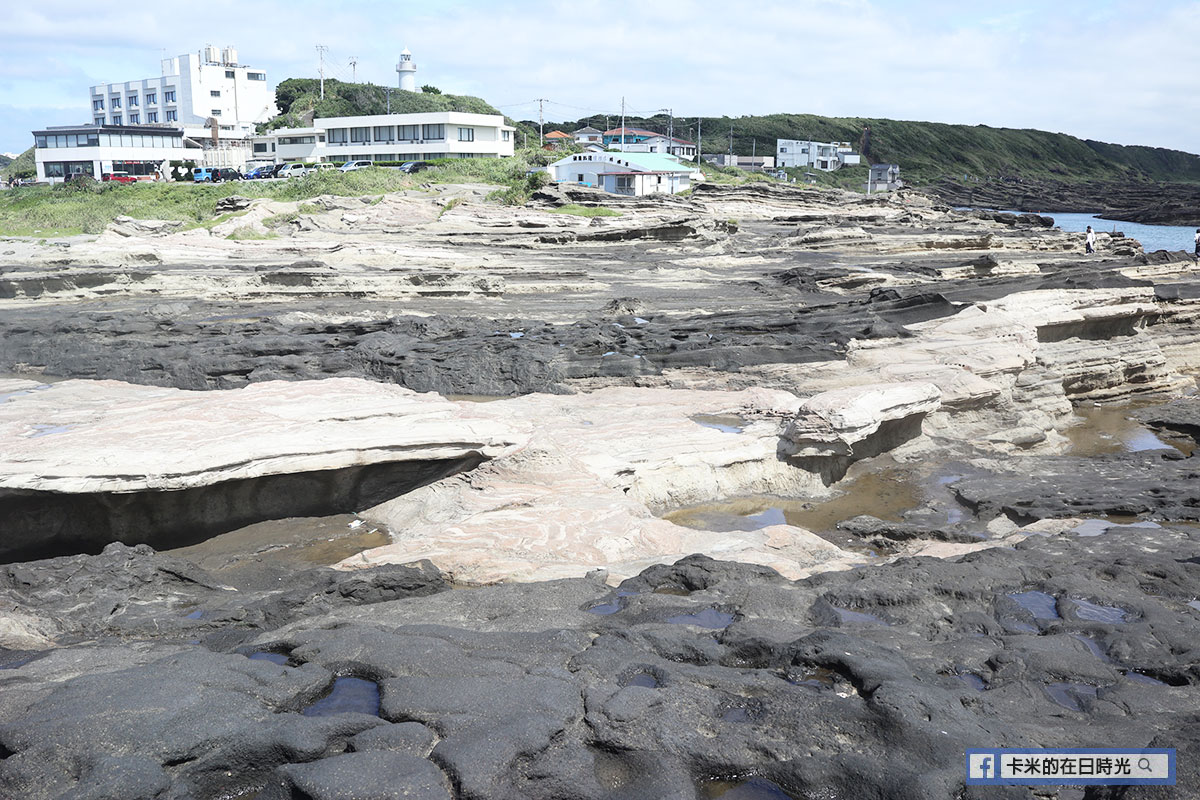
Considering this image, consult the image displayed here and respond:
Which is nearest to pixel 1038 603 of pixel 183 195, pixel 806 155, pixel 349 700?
pixel 349 700

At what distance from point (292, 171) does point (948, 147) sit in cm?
9483

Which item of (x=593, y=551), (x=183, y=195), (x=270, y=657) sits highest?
(x=183, y=195)

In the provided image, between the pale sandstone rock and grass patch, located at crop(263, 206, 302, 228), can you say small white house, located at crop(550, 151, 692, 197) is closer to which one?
grass patch, located at crop(263, 206, 302, 228)

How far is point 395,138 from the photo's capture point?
60.7 meters

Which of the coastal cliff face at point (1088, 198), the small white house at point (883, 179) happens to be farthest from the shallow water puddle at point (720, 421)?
the small white house at point (883, 179)

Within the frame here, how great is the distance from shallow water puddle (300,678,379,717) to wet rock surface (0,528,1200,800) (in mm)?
56

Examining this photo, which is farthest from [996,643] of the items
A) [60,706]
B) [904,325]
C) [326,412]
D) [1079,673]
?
[904,325]

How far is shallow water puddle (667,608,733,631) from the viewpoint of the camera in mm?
5527

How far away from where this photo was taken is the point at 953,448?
37.8 feet

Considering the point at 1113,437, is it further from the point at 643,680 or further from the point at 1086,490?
the point at 643,680

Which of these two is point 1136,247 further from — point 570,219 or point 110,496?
point 110,496

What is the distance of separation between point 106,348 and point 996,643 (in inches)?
558

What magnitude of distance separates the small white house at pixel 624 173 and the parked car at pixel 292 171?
585 inches

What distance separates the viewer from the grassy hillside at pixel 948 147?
4353 inches
